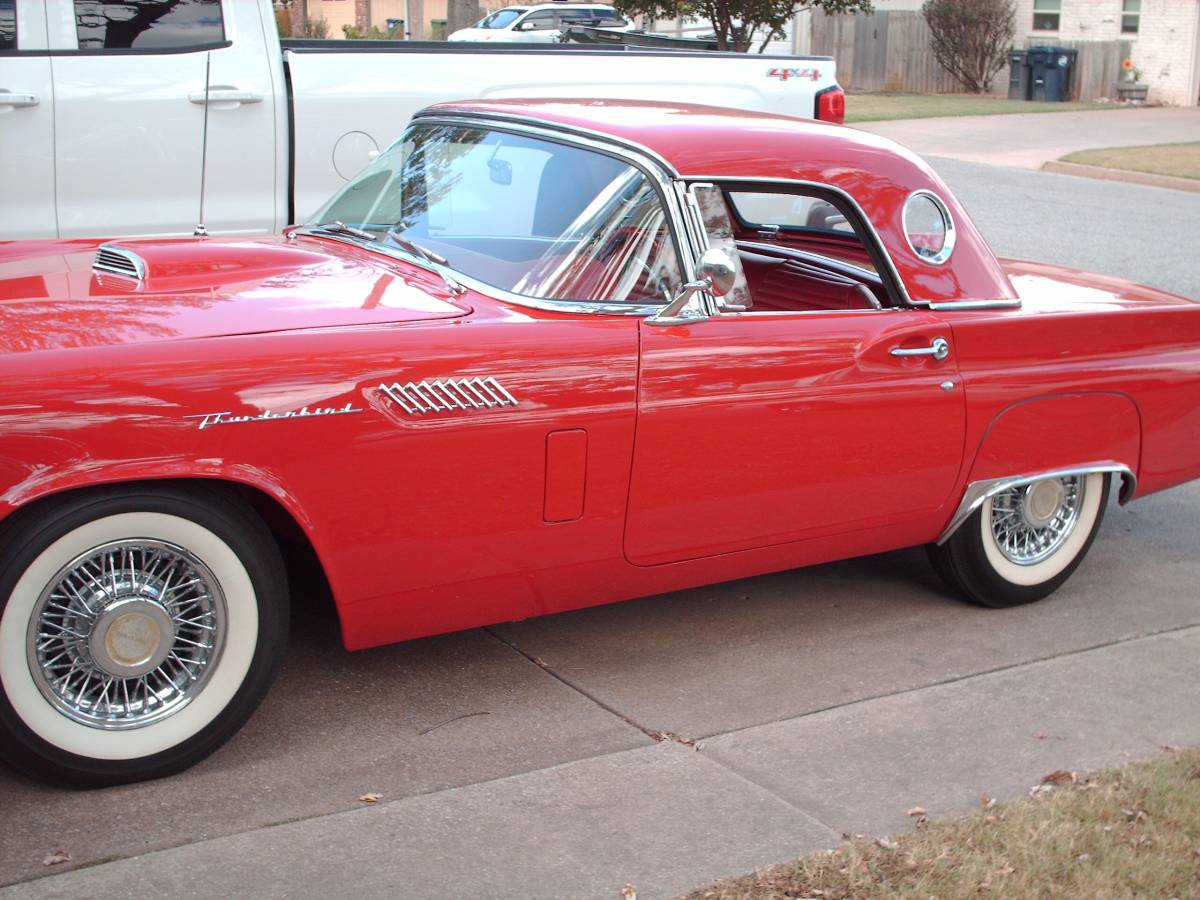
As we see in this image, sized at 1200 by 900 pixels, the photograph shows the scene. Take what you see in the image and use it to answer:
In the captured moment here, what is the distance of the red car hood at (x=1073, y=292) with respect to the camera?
197 inches

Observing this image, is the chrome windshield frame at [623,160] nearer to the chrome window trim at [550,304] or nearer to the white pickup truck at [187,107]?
the chrome window trim at [550,304]

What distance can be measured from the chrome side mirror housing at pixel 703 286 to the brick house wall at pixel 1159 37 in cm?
2697

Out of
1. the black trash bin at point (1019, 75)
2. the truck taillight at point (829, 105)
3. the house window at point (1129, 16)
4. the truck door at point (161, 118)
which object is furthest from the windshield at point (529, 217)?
the house window at point (1129, 16)

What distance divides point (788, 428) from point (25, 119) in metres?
3.69

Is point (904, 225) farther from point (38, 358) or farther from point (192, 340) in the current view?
point (38, 358)

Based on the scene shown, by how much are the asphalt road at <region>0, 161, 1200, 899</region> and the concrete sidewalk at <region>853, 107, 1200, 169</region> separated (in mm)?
15087

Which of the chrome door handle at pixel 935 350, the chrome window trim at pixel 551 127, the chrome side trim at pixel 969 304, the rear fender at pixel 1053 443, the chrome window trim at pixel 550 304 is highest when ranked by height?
the chrome window trim at pixel 551 127

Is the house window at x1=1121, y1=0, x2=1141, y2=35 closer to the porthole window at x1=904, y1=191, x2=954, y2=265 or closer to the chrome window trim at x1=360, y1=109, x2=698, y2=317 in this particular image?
the porthole window at x1=904, y1=191, x2=954, y2=265

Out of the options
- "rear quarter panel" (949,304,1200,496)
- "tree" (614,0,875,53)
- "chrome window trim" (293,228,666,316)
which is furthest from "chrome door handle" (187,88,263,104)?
"tree" (614,0,875,53)

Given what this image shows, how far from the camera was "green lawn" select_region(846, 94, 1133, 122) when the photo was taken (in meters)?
25.2

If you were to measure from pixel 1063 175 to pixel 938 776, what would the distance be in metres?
15.6

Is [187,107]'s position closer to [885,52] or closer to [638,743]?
[638,743]

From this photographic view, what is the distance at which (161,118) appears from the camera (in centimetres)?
631

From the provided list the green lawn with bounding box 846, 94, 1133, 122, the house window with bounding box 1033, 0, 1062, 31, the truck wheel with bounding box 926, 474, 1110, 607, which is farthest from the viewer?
the house window with bounding box 1033, 0, 1062, 31
